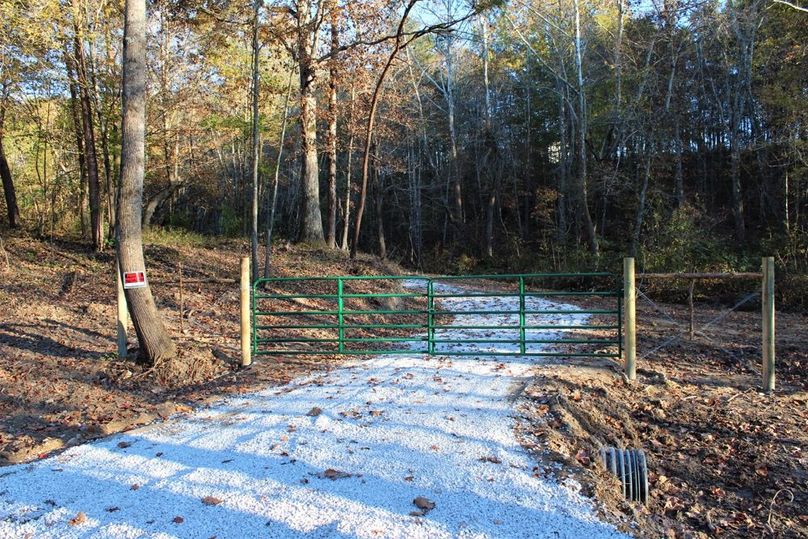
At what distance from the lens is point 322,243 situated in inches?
708

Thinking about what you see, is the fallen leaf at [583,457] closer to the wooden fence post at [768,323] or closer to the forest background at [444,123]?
the wooden fence post at [768,323]

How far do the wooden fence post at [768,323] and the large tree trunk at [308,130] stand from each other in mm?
10387

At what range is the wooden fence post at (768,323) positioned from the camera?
708 cm

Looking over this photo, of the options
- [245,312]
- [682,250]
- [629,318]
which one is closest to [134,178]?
[245,312]

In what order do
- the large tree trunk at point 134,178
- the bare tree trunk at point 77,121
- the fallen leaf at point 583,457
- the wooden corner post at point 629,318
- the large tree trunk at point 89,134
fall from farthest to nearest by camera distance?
the bare tree trunk at point 77,121 < the large tree trunk at point 89,134 < the large tree trunk at point 134,178 < the wooden corner post at point 629,318 < the fallen leaf at point 583,457

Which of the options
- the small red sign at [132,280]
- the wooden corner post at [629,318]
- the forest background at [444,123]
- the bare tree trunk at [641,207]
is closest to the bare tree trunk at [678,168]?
the forest background at [444,123]

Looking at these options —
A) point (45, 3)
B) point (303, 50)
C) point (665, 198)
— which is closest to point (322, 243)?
point (303, 50)

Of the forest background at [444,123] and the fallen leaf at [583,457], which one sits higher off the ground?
the forest background at [444,123]

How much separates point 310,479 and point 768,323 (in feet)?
20.3

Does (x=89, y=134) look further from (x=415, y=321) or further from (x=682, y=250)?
(x=682, y=250)

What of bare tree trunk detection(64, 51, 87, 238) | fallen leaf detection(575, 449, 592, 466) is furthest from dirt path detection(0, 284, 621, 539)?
bare tree trunk detection(64, 51, 87, 238)

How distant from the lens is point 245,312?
8.15 m

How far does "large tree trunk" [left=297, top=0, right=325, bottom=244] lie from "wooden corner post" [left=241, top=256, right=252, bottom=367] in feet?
23.2

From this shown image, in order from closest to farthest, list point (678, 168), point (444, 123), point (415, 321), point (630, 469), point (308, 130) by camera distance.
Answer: point (630, 469) → point (415, 321) → point (308, 130) → point (678, 168) → point (444, 123)
